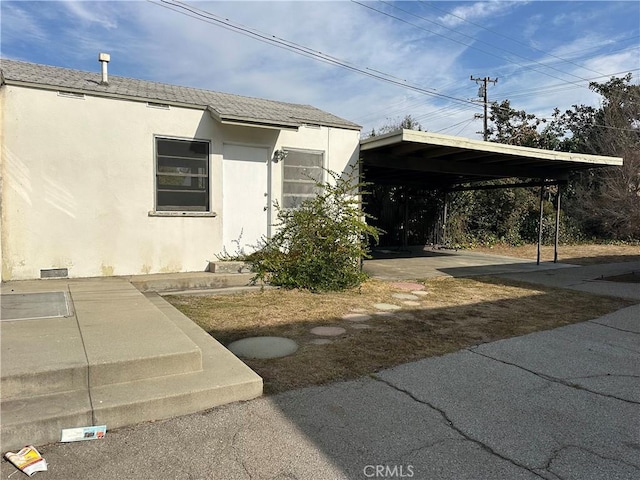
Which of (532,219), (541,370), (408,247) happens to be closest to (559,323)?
(541,370)

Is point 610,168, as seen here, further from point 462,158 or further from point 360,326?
point 360,326

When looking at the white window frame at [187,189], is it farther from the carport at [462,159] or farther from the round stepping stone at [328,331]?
the round stepping stone at [328,331]

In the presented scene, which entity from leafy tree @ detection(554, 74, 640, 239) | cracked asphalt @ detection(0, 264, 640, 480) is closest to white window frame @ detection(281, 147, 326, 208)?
cracked asphalt @ detection(0, 264, 640, 480)

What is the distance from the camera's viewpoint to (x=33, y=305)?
183 inches

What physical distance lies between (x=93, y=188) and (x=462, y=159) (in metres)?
8.07

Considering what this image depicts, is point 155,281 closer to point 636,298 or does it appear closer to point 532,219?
point 636,298

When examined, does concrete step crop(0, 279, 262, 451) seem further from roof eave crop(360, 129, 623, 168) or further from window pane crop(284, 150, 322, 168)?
roof eave crop(360, 129, 623, 168)

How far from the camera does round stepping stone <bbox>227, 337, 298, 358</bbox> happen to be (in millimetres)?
4176

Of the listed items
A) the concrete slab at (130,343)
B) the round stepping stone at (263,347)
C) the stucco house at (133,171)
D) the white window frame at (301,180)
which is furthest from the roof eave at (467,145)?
the concrete slab at (130,343)

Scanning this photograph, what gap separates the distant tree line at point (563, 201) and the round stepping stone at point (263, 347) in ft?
32.5

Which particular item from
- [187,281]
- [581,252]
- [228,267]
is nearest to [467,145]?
[228,267]

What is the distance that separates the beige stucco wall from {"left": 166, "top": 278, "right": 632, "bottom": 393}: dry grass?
143 centimetres

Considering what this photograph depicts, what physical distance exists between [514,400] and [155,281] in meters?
5.30

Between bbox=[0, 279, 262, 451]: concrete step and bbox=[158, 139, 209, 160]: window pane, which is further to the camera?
bbox=[158, 139, 209, 160]: window pane
